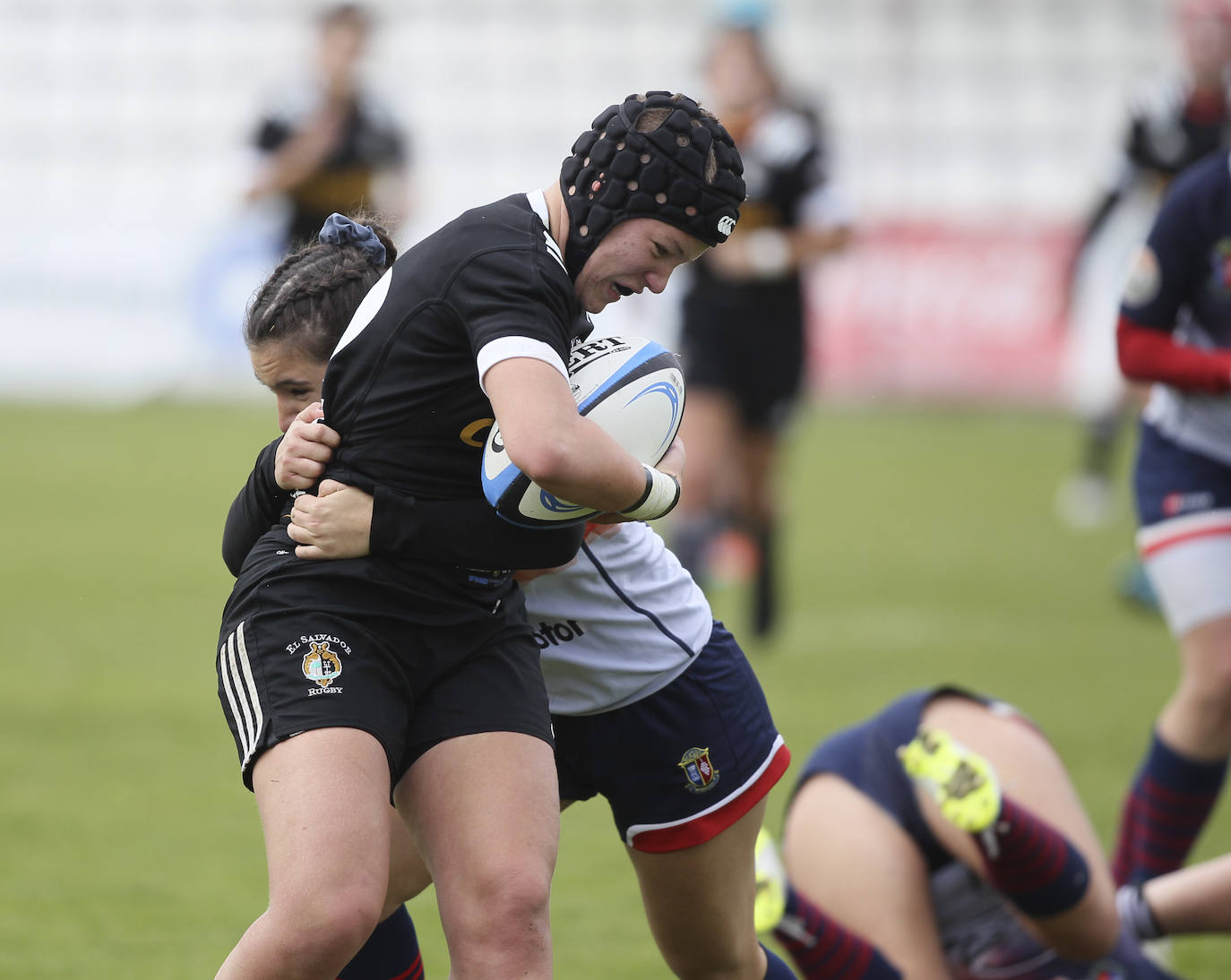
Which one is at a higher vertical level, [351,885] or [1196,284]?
[1196,284]

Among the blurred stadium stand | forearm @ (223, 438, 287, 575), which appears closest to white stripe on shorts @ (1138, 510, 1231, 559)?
forearm @ (223, 438, 287, 575)

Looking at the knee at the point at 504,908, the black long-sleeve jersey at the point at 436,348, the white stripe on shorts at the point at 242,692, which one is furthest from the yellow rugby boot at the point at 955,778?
the white stripe on shorts at the point at 242,692

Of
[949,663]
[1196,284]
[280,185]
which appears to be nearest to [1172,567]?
[1196,284]

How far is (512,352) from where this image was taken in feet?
8.08

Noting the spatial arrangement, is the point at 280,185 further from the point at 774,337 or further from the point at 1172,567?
the point at 1172,567

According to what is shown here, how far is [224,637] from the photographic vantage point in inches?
106

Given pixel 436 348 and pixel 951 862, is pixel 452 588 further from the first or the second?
pixel 951 862

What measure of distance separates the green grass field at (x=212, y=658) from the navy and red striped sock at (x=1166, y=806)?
0.23 m

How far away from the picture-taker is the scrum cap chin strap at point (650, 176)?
8.54 feet

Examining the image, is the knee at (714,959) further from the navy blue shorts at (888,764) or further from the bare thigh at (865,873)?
the navy blue shorts at (888,764)

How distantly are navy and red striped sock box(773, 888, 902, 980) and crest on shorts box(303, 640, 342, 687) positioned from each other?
1.20 m

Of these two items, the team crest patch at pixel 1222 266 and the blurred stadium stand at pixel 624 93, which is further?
the blurred stadium stand at pixel 624 93

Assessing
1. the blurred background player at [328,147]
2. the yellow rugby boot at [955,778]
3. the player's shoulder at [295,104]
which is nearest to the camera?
the yellow rugby boot at [955,778]

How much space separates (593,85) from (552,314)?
2079 centimetres
